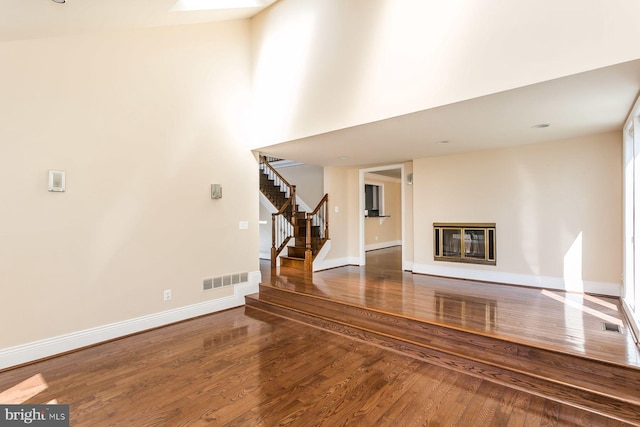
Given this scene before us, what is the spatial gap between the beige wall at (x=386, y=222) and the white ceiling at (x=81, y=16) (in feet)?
21.0

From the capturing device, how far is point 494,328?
3080 mm

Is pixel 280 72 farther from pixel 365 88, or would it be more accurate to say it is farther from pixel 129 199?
pixel 129 199

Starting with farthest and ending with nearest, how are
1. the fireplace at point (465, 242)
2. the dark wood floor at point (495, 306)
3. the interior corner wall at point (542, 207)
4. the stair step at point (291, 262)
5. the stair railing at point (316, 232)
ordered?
1. the stair step at point (291, 262)
2. the stair railing at point (316, 232)
3. the fireplace at point (465, 242)
4. the interior corner wall at point (542, 207)
5. the dark wood floor at point (495, 306)

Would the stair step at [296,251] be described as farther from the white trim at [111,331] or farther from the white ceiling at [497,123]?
the white ceiling at [497,123]

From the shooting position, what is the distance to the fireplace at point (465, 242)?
205 inches

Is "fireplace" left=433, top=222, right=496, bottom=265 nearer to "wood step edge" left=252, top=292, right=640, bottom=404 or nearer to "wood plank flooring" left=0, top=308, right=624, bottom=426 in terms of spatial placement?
"wood step edge" left=252, top=292, right=640, bottom=404

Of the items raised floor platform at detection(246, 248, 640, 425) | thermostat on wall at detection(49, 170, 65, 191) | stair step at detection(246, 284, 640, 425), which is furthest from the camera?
thermostat on wall at detection(49, 170, 65, 191)

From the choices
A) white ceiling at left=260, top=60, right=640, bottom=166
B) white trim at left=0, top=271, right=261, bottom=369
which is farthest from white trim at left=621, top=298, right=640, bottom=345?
white trim at left=0, top=271, right=261, bottom=369

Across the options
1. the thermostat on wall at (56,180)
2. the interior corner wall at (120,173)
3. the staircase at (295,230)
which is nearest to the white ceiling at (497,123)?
the interior corner wall at (120,173)

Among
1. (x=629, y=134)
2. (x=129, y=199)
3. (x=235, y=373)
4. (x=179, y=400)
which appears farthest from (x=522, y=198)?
(x=129, y=199)

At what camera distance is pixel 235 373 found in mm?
2820

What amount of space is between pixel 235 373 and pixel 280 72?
3918 mm

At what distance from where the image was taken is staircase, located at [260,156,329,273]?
6230mm

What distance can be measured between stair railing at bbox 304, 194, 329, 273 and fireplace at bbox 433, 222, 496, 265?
2.23 m
